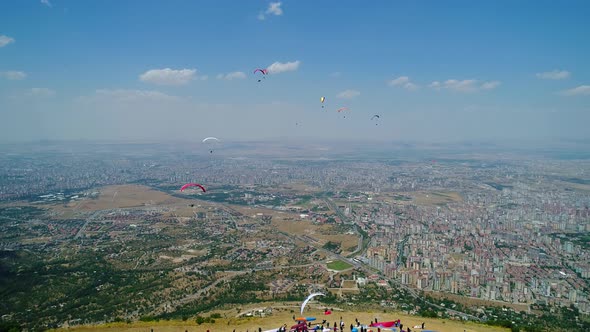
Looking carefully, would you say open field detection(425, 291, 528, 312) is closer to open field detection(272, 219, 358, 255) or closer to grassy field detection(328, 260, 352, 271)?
grassy field detection(328, 260, 352, 271)

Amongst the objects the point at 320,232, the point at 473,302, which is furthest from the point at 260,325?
the point at 320,232

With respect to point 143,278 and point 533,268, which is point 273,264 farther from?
point 533,268

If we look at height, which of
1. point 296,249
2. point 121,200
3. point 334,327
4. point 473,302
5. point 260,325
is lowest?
point 296,249

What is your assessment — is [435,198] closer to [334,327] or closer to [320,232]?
[320,232]

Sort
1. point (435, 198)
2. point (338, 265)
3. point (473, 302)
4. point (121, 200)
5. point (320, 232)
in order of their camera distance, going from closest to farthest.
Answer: point (473, 302), point (338, 265), point (320, 232), point (121, 200), point (435, 198)

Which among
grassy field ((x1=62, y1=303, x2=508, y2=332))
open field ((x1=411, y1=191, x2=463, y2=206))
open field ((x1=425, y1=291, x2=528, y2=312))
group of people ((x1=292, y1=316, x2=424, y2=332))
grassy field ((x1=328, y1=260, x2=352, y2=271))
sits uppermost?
Result: group of people ((x1=292, y1=316, x2=424, y2=332))

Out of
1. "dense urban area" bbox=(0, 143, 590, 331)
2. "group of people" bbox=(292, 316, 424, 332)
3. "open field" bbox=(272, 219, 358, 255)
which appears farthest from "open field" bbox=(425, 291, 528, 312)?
"group of people" bbox=(292, 316, 424, 332)
